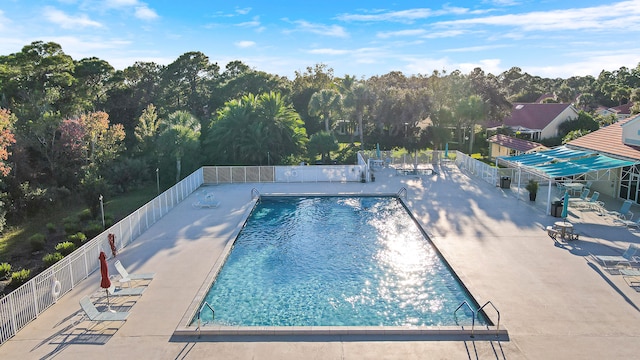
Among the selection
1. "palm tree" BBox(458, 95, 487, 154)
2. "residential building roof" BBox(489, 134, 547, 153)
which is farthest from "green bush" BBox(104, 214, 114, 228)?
"palm tree" BBox(458, 95, 487, 154)

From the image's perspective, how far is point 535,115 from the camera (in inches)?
1756

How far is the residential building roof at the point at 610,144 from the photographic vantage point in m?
20.6

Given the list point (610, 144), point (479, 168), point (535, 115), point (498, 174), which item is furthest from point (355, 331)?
point (535, 115)

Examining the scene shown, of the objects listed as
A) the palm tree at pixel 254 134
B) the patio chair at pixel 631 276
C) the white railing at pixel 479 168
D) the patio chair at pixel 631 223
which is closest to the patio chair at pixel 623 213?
the patio chair at pixel 631 223

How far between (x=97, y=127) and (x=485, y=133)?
36.6 m

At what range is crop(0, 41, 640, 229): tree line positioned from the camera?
27.4 m

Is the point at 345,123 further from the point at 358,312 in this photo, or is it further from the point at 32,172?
the point at 358,312

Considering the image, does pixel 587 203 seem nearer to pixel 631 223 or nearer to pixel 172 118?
pixel 631 223

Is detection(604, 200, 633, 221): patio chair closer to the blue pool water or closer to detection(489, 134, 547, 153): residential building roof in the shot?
the blue pool water

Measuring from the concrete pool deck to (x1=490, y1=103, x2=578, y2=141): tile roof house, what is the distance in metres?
25.6

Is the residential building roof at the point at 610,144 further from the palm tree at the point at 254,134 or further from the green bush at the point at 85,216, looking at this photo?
the green bush at the point at 85,216

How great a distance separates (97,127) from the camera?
28.7 m

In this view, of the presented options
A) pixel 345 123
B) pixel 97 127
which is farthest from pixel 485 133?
pixel 97 127

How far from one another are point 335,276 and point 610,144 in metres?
17.2
